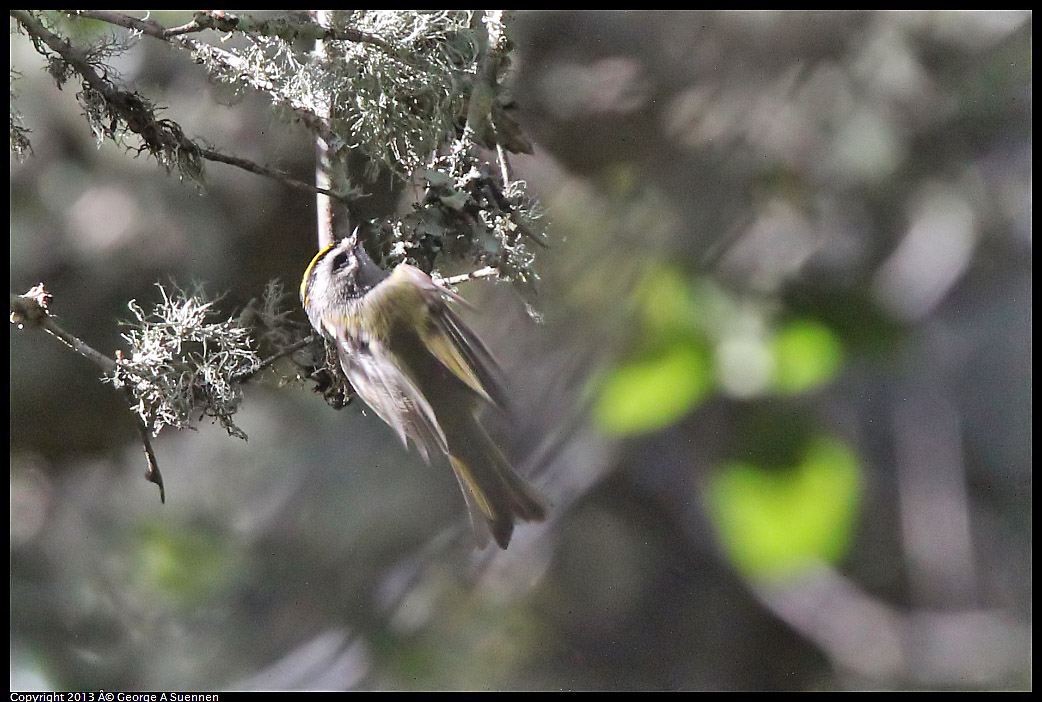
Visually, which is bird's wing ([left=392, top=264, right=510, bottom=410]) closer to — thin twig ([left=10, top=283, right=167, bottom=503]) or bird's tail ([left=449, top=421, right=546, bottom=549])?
bird's tail ([left=449, top=421, right=546, bottom=549])

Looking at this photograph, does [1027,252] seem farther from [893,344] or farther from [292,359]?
[292,359]

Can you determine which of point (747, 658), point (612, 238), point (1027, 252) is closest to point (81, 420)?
point (612, 238)

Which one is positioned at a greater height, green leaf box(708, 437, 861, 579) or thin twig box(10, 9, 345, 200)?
thin twig box(10, 9, 345, 200)

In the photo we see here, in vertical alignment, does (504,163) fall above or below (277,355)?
above

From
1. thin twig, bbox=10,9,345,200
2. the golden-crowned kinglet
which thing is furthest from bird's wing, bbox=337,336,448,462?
thin twig, bbox=10,9,345,200

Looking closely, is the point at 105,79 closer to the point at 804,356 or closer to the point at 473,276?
the point at 473,276

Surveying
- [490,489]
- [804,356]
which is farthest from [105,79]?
[804,356]
